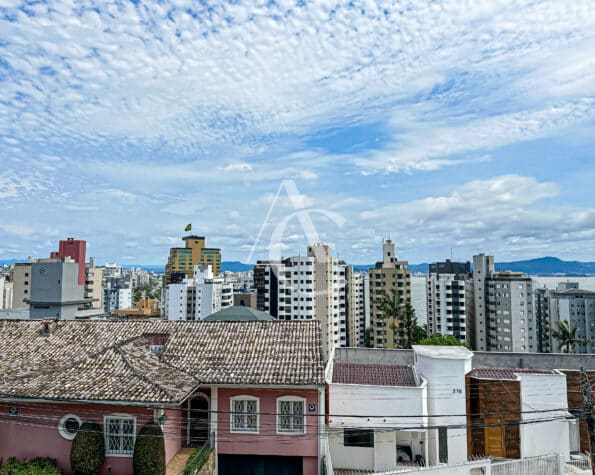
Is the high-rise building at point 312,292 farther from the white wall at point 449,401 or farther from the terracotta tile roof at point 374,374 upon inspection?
the white wall at point 449,401

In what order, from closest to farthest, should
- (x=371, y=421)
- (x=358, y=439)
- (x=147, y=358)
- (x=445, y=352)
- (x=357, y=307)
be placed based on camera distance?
(x=147, y=358), (x=371, y=421), (x=358, y=439), (x=445, y=352), (x=357, y=307)

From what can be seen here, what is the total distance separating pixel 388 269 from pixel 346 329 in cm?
1201

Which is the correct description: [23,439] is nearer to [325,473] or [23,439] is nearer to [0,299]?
[325,473]

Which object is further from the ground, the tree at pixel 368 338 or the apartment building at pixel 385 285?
the apartment building at pixel 385 285

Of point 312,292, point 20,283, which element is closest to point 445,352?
point 312,292

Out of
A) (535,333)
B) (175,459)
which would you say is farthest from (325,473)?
(535,333)

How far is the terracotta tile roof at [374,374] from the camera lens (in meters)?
17.4

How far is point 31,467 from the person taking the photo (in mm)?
11641

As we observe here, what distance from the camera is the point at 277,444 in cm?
1390

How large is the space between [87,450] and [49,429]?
1558 mm

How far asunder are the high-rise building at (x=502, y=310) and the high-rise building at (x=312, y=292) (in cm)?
1890

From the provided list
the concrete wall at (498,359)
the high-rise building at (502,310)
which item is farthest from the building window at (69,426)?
the high-rise building at (502,310)

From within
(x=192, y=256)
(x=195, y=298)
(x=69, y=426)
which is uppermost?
(x=192, y=256)

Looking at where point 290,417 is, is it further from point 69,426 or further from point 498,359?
point 498,359
